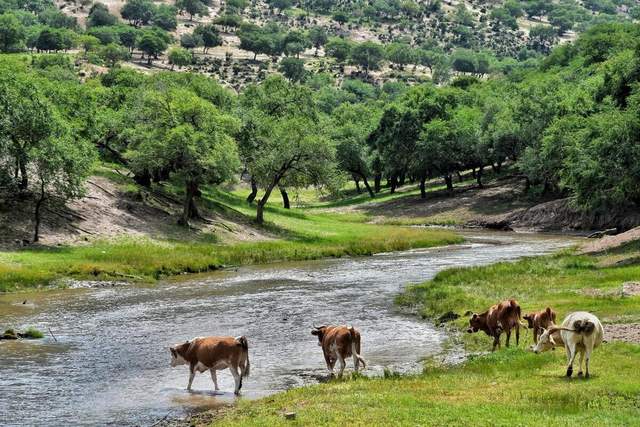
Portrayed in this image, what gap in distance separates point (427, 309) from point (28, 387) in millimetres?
20255

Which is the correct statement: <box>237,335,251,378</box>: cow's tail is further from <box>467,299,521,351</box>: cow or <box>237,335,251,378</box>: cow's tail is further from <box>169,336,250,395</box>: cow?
<box>467,299,521,351</box>: cow

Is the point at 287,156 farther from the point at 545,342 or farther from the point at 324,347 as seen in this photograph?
the point at 545,342

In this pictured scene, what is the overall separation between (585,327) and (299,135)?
5863 cm

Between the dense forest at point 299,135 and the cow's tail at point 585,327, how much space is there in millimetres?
33842

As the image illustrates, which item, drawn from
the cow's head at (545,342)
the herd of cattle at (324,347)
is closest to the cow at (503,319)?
the herd of cattle at (324,347)

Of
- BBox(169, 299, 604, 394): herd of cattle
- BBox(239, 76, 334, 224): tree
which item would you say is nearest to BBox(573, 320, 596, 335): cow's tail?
BBox(169, 299, 604, 394): herd of cattle

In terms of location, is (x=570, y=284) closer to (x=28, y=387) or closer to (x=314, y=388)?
(x=314, y=388)

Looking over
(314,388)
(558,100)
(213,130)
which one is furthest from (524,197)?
(314,388)

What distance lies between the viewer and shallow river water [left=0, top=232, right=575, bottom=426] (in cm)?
2292

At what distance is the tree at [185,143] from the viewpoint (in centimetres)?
6619

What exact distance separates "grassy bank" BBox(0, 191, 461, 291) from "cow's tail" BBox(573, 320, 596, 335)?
33.3 m

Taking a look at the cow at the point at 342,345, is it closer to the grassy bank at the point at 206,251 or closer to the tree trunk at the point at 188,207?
the grassy bank at the point at 206,251

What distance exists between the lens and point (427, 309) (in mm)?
38781

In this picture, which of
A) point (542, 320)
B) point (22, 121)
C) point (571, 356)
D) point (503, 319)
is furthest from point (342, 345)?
point (22, 121)
